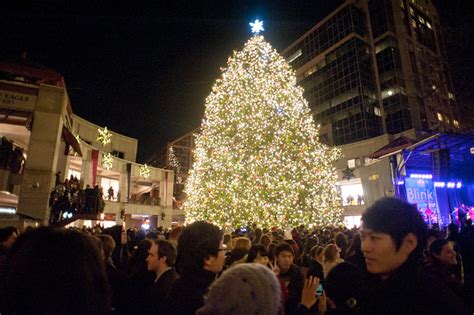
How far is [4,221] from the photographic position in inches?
439

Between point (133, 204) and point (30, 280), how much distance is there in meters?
34.6

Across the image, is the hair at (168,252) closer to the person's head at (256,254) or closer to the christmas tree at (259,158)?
the person's head at (256,254)

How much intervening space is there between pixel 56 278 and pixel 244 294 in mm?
987

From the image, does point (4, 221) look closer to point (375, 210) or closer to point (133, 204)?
point (375, 210)

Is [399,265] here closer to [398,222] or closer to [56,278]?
[398,222]

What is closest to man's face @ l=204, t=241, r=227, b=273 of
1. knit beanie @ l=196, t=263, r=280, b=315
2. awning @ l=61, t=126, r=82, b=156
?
knit beanie @ l=196, t=263, r=280, b=315

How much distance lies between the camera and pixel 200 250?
2.65 meters

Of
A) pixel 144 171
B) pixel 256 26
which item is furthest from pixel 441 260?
pixel 144 171

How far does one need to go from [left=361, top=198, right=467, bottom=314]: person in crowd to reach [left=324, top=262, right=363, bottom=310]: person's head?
0.67m

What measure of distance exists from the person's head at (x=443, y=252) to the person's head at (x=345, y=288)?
1.88m

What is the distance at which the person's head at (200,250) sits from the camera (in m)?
2.59

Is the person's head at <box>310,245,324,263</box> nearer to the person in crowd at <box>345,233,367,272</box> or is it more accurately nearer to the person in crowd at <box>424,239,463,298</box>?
the person in crowd at <box>345,233,367,272</box>

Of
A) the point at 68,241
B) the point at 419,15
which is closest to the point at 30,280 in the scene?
the point at 68,241

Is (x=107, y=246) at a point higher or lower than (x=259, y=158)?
lower
